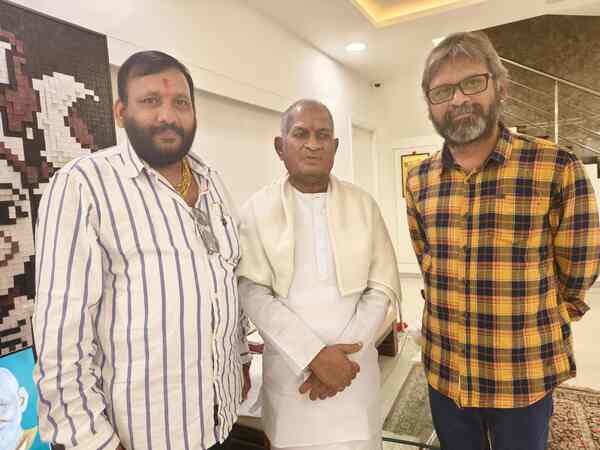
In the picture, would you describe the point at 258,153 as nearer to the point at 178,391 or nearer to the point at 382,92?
the point at 178,391

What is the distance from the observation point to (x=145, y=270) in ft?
3.15

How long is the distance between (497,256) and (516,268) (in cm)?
6

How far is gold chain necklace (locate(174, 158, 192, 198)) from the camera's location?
3.67ft

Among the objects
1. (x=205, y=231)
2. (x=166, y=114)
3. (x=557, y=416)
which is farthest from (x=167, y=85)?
(x=557, y=416)

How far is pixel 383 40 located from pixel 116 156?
12.6ft

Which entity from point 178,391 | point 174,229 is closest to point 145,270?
point 174,229

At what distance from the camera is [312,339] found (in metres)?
1.25

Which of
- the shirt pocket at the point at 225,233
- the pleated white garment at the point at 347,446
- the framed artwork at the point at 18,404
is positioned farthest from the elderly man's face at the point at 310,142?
the framed artwork at the point at 18,404

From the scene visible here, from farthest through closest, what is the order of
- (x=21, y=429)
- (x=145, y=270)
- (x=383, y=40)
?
(x=383, y=40)
(x=21, y=429)
(x=145, y=270)

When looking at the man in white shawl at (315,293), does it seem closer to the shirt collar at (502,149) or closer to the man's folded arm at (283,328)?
the man's folded arm at (283,328)

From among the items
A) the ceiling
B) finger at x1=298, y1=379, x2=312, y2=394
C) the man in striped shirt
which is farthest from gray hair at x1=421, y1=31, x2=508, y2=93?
the ceiling

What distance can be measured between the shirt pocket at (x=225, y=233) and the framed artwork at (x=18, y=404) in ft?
2.24

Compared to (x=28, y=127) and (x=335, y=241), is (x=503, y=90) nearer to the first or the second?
(x=335, y=241)

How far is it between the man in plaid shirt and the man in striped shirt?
2.38ft
